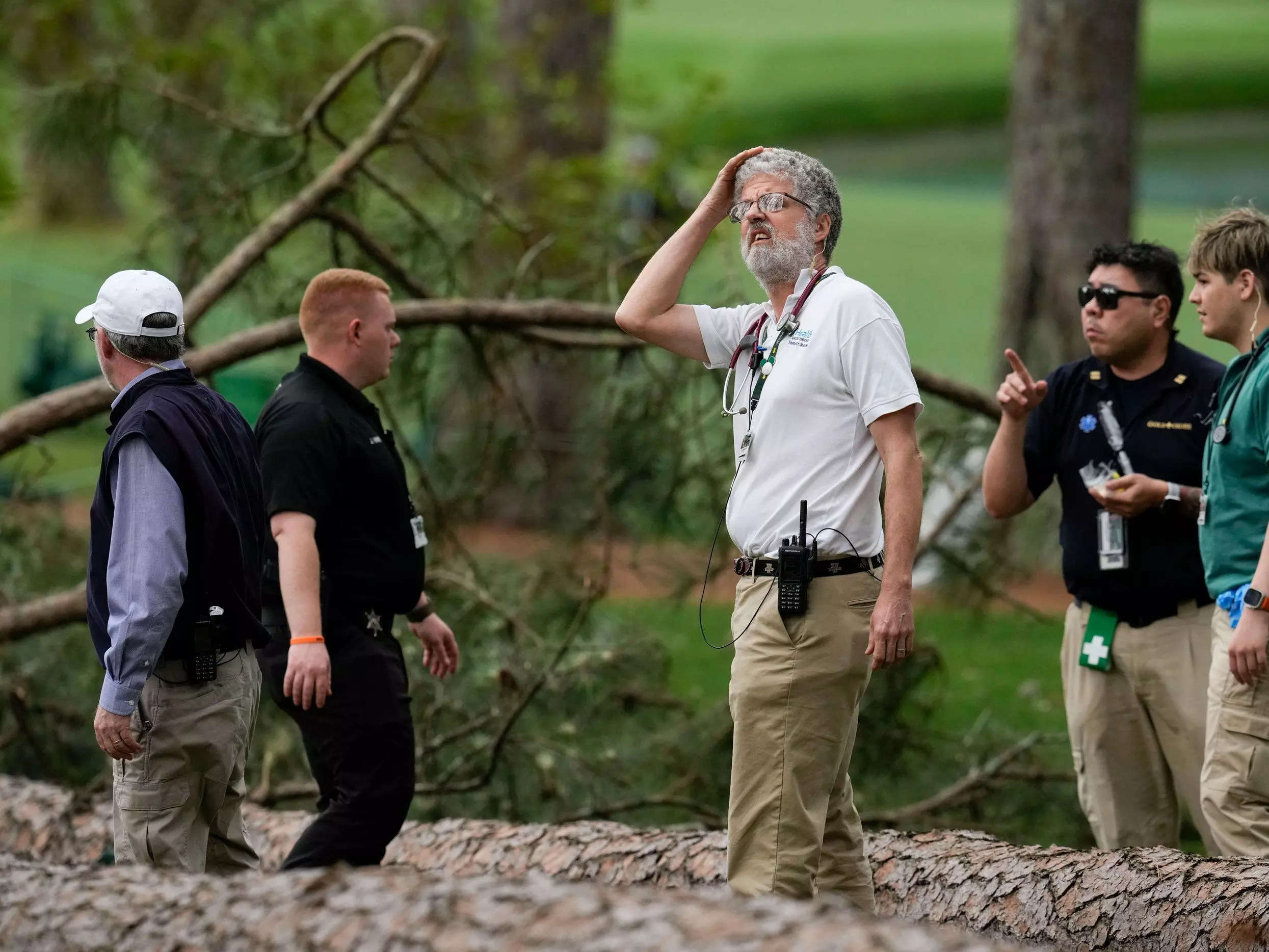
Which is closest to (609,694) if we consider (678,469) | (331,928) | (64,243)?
(678,469)

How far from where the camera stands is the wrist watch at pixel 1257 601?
3883 mm

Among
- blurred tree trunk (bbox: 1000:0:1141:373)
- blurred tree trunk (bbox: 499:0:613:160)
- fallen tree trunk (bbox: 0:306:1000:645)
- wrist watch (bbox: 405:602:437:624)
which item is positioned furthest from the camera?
blurred tree trunk (bbox: 499:0:613:160)

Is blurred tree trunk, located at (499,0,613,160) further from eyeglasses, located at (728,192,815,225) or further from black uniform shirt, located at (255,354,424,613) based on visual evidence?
eyeglasses, located at (728,192,815,225)

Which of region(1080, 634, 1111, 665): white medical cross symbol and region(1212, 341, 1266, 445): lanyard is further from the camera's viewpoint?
region(1080, 634, 1111, 665): white medical cross symbol

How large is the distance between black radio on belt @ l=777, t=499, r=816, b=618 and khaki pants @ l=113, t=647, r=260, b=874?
129 cm

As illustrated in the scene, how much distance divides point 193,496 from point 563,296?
333 cm

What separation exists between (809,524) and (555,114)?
27.9 ft

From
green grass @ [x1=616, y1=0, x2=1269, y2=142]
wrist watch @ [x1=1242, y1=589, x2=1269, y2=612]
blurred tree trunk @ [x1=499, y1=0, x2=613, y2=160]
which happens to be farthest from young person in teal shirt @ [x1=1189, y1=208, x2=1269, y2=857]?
green grass @ [x1=616, y1=0, x2=1269, y2=142]

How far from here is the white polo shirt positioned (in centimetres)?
366

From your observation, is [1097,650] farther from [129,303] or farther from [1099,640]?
[129,303]

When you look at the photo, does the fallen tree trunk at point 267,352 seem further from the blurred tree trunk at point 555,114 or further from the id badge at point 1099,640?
the blurred tree trunk at point 555,114

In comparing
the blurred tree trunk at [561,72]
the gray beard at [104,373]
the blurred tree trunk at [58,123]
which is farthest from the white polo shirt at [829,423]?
the blurred tree trunk at [561,72]

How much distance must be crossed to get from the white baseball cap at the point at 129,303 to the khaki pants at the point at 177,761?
0.76 m

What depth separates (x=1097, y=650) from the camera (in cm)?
Result: 457
